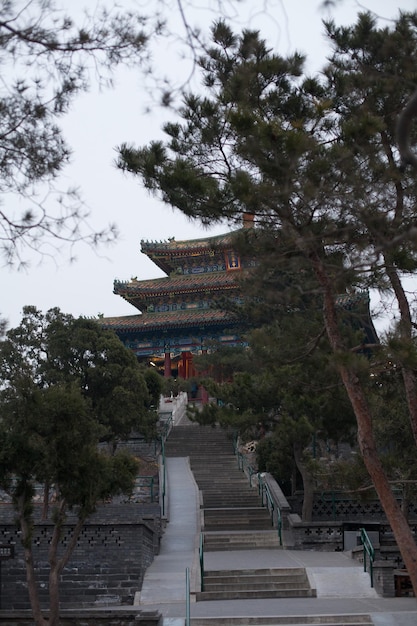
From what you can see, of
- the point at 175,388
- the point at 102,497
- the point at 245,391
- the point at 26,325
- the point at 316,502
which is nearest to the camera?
the point at 102,497

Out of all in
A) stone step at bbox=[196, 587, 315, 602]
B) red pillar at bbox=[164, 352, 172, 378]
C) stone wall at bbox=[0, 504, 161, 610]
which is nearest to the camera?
stone step at bbox=[196, 587, 315, 602]

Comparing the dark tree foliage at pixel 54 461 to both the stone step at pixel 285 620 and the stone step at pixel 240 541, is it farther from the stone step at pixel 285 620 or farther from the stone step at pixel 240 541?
the stone step at pixel 240 541

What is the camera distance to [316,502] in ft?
66.5

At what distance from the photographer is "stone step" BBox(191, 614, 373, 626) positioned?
11.3 meters

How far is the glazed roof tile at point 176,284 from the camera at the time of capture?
1489 inches

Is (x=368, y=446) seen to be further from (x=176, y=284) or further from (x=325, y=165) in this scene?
(x=176, y=284)

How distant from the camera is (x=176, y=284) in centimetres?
3900

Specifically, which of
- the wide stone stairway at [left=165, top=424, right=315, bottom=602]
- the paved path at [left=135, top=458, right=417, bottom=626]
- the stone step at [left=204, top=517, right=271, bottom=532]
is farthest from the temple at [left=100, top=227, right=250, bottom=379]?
the paved path at [left=135, top=458, right=417, bottom=626]

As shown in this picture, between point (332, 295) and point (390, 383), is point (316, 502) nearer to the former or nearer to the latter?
point (390, 383)

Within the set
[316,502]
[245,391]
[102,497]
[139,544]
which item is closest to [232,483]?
[316,502]

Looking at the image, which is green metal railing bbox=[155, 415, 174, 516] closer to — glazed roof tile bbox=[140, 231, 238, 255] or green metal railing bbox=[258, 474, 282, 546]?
green metal railing bbox=[258, 474, 282, 546]

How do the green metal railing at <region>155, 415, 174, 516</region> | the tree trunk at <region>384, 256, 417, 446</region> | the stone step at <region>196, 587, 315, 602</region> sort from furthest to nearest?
1. the green metal railing at <region>155, 415, 174, 516</region>
2. the stone step at <region>196, 587, 315, 602</region>
3. the tree trunk at <region>384, 256, 417, 446</region>

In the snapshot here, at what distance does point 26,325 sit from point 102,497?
50.5 feet

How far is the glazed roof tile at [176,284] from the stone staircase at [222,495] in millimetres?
9950
